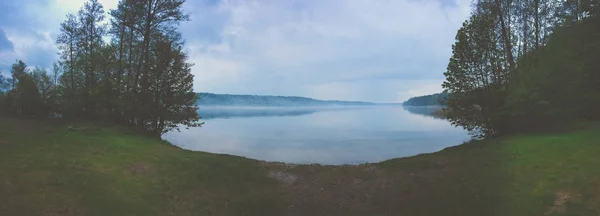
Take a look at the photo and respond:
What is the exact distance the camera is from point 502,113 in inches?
1059

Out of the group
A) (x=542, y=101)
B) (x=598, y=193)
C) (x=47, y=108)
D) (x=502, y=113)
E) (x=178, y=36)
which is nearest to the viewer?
(x=598, y=193)

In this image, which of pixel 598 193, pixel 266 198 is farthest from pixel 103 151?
pixel 598 193

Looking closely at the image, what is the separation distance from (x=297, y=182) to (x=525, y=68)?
21.1 meters

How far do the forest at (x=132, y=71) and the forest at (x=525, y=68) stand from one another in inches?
999

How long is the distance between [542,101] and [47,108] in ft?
185

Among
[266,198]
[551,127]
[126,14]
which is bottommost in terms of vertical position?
[266,198]

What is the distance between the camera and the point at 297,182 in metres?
17.7

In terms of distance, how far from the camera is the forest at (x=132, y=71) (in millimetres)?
32781

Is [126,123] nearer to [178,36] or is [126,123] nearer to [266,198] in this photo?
[178,36]

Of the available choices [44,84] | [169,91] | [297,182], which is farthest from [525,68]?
[44,84]

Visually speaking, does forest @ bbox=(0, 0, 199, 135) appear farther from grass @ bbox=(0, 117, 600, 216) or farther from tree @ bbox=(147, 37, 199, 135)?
grass @ bbox=(0, 117, 600, 216)

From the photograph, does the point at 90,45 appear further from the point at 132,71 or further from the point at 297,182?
the point at 297,182

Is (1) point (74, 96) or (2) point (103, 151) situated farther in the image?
(1) point (74, 96)

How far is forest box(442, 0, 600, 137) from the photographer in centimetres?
2553
